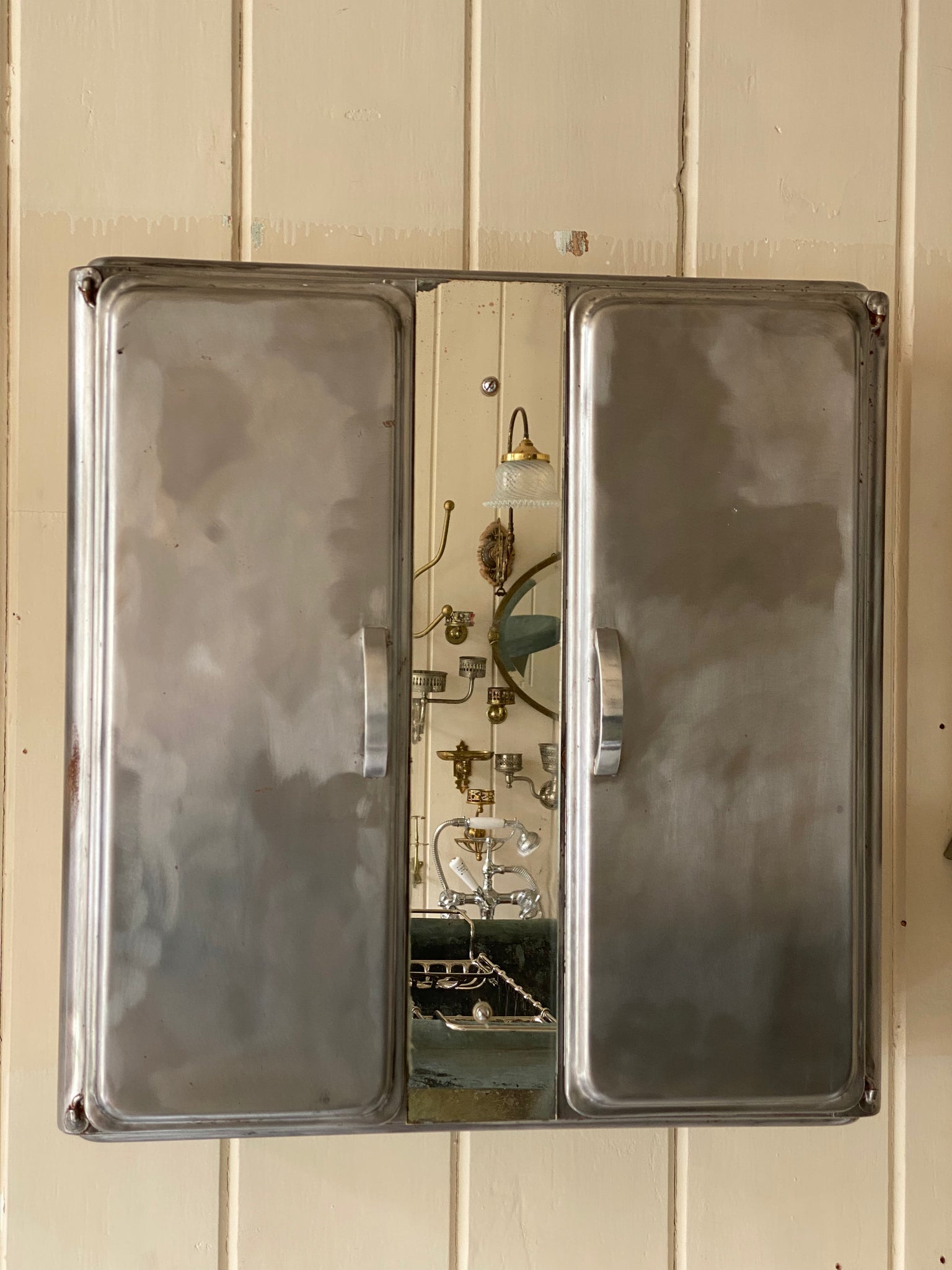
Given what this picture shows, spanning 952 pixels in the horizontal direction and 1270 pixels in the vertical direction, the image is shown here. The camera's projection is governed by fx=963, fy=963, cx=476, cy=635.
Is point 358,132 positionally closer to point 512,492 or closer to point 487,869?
point 512,492

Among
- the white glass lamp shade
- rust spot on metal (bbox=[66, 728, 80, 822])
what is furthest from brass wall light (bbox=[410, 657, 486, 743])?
rust spot on metal (bbox=[66, 728, 80, 822])

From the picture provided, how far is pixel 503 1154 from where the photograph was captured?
0.90 meters

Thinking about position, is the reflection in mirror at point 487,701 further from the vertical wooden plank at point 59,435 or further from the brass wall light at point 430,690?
the vertical wooden plank at point 59,435

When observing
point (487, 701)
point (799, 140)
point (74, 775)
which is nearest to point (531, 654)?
point (487, 701)

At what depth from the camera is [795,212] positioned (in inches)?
36.3

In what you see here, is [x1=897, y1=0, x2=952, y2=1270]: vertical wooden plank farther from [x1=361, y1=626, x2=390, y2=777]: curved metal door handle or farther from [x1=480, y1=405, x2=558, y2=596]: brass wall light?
[x1=361, y1=626, x2=390, y2=777]: curved metal door handle

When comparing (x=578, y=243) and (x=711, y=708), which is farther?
(x=578, y=243)

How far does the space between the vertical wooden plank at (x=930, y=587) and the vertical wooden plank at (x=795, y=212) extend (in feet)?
0.11

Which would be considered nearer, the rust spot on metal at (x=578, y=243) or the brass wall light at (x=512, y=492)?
the brass wall light at (x=512, y=492)

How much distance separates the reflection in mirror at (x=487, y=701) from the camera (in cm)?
73

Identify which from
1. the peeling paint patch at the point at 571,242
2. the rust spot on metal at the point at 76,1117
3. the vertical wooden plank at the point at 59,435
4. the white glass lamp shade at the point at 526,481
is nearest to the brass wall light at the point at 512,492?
the white glass lamp shade at the point at 526,481

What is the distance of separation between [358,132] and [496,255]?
6.7 inches

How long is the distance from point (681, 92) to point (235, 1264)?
3.83 ft

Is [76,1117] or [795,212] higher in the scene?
[795,212]
